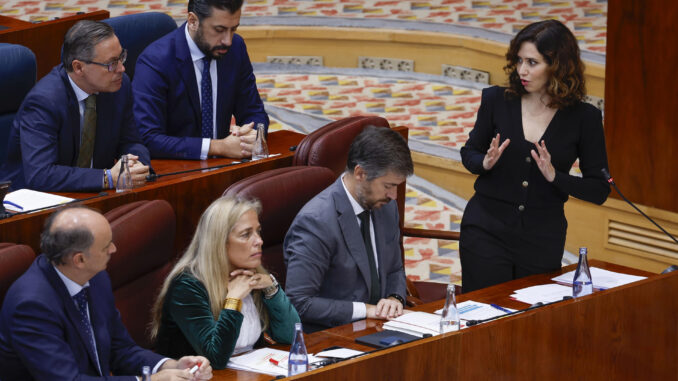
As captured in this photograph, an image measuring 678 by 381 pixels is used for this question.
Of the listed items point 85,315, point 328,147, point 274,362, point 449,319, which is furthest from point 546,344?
point 85,315

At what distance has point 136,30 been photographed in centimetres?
370

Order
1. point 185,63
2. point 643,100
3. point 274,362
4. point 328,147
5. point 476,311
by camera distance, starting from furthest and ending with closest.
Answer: point 643,100 < point 185,63 < point 328,147 < point 476,311 < point 274,362

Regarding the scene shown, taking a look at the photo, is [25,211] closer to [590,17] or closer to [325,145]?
[325,145]

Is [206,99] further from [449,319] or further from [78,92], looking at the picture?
[449,319]

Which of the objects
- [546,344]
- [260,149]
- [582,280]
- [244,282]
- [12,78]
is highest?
[12,78]

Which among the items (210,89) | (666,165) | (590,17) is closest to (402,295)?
(210,89)

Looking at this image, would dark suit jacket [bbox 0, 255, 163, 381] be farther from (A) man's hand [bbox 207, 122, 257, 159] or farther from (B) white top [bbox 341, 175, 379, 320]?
(A) man's hand [bbox 207, 122, 257, 159]

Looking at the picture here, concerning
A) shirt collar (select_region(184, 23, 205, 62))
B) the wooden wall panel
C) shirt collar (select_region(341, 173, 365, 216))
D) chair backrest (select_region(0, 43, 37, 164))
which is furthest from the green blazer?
the wooden wall panel

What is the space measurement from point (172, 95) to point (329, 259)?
889mm

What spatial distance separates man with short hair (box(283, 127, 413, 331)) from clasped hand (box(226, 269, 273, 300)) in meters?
0.20

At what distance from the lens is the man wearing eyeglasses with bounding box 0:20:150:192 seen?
8.52 ft

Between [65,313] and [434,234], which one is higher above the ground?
[65,313]

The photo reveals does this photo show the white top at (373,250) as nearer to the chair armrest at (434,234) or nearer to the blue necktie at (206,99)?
the chair armrest at (434,234)

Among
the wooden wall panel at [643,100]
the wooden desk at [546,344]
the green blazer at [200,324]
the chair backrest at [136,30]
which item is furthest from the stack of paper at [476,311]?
the chair backrest at [136,30]
